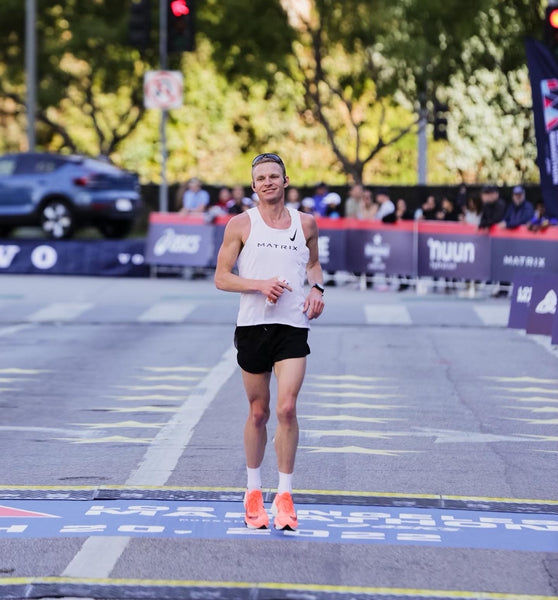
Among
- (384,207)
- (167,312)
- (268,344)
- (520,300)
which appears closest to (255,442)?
(268,344)

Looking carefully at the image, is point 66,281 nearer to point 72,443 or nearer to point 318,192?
point 318,192

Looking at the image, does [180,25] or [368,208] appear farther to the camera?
[368,208]

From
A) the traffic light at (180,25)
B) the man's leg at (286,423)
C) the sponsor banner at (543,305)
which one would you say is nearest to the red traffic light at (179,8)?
the traffic light at (180,25)

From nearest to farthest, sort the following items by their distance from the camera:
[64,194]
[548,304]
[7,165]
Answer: [548,304]
[64,194]
[7,165]

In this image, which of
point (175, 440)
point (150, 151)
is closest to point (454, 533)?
point (175, 440)

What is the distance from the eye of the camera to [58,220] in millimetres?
33969

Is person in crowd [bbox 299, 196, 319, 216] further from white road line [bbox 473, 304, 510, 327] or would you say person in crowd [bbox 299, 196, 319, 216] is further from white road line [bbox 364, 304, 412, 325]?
white road line [bbox 473, 304, 510, 327]

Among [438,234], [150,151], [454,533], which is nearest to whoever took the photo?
[454,533]

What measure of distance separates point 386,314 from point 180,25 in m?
7.66

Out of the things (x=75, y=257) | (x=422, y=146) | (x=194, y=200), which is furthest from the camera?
(x=422, y=146)

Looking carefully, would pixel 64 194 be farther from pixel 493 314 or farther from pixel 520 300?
pixel 520 300

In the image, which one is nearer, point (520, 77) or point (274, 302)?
point (274, 302)

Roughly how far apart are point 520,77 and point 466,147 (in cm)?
1463

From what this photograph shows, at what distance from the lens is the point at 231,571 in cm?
662
